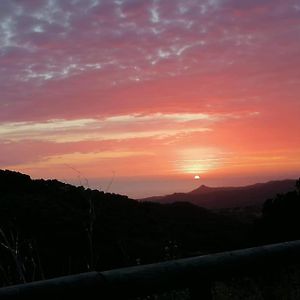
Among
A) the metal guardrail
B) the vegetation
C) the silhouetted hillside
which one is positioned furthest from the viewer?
the silhouetted hillside

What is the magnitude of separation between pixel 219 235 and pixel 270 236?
11435mm

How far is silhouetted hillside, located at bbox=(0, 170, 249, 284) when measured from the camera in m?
20.2

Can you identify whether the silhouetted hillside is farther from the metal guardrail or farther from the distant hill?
the distant hill

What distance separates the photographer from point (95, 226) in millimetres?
27062

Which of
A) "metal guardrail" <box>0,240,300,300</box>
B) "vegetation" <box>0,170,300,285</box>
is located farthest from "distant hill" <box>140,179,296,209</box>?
"metal guardrail" <box>0,240,300,300</box>

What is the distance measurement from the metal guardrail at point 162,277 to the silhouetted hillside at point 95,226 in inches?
461

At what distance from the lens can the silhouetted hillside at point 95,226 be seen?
2020cm

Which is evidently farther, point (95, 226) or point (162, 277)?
point (95, 226)

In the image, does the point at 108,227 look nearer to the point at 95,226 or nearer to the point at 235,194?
the point at 95,226

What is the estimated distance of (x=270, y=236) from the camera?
2005 cm

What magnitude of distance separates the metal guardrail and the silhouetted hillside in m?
11.7

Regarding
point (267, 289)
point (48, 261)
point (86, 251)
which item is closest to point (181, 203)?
point (86, 251)

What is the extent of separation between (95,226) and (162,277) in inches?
982

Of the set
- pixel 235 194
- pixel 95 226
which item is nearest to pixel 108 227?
pixel 95 226
